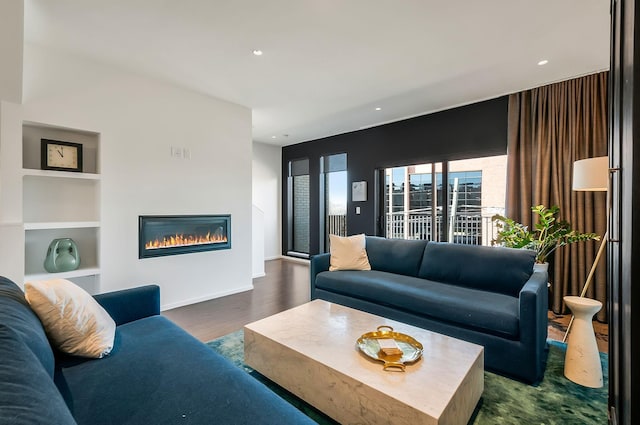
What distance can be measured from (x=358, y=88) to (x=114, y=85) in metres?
2.76

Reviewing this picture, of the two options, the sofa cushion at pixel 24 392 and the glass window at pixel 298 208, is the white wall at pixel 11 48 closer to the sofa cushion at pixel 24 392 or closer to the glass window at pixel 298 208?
the sofa cushion at pixel 24 392

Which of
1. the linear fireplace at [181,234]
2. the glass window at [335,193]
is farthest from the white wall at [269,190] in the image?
the linear fireplace at [181,234]

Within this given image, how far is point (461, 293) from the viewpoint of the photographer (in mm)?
2477

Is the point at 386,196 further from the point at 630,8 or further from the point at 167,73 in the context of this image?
the point at 630,8

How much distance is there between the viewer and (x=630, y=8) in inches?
28.1

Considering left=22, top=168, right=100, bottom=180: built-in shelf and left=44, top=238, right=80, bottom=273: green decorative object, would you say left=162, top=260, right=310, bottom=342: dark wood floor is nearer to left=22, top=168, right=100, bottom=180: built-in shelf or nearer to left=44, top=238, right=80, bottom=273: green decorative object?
left=44, top=238, right=80, bottom=273: green decorative object

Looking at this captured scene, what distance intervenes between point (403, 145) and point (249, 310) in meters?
3.54

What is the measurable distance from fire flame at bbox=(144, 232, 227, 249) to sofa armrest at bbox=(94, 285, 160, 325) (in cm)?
151

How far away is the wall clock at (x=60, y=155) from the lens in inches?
107

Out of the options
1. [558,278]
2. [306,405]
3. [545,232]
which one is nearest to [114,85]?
[306,405]

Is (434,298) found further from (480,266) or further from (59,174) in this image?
(59,174)

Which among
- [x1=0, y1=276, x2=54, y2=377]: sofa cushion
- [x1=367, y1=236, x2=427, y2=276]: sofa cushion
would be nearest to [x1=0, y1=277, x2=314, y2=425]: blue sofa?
[x1=0, y1=276, x2=54, y2=377]: sofa cushion

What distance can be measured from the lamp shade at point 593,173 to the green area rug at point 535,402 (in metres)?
1.41

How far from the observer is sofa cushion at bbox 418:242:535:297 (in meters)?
2.50
